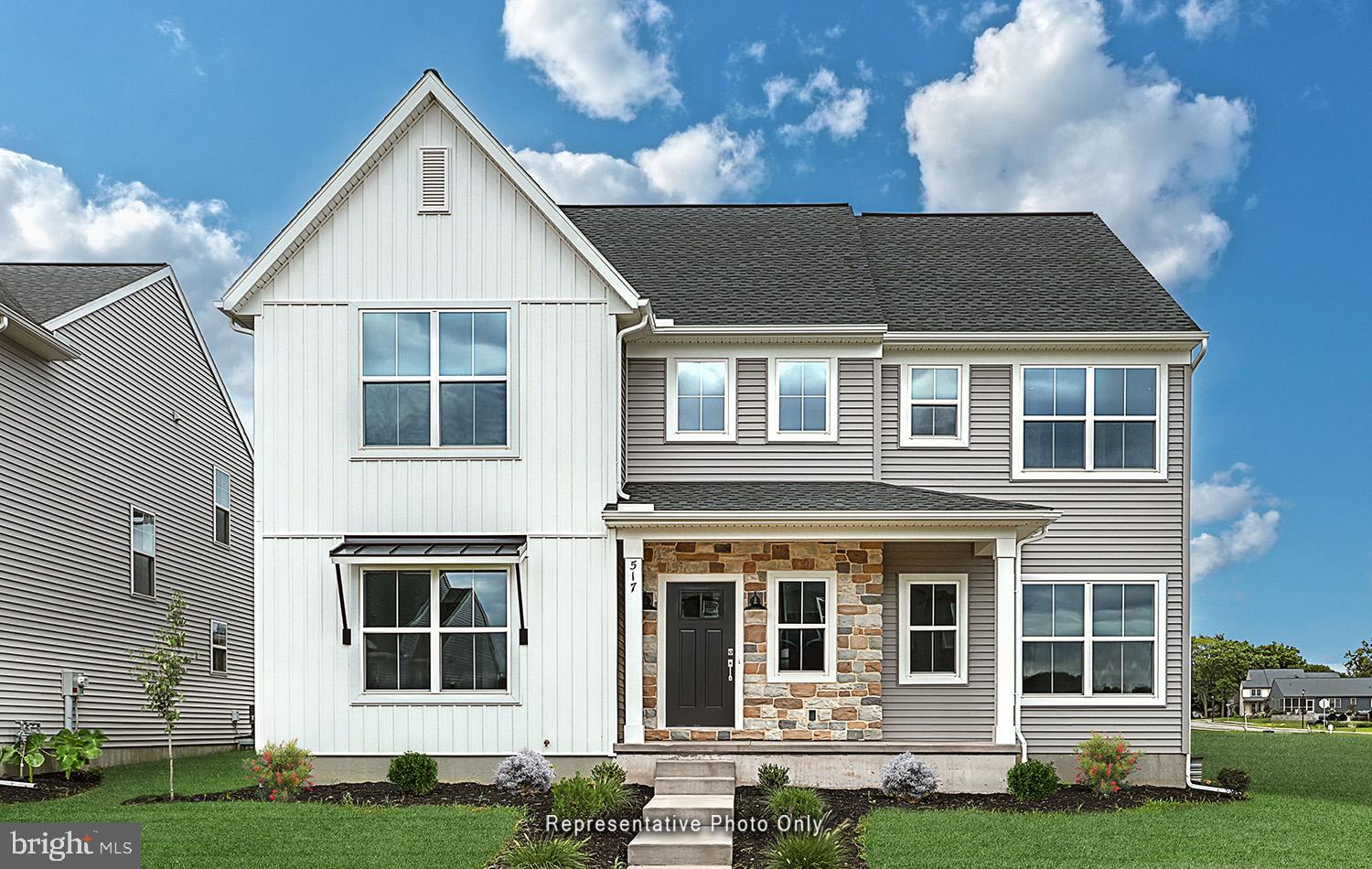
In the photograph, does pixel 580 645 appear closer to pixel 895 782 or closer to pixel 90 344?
pixel 895 782

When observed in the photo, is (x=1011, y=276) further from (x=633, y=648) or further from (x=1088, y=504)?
(x=633, y=648)

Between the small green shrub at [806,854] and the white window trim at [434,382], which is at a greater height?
the white window trim at [434,382]

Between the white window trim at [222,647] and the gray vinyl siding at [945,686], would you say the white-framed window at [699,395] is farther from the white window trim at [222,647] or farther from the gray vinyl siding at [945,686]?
the white window trim at [222,647]

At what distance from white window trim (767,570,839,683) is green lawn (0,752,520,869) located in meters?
4.69

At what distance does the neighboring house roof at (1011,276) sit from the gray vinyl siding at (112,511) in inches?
511

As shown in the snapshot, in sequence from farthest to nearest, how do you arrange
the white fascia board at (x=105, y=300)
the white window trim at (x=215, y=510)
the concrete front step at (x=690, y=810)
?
the white window trim at (x=215, y=510) < the white fascia board at (x=105, y=300) < the concrete front step at (x=690, y=810)

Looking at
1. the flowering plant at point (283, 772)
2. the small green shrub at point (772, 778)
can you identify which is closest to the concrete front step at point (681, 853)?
the small green shrub at point (772, 778)

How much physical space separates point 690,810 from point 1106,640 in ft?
24.3

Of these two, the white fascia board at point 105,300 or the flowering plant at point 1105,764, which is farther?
the white fascia board at point 105,300

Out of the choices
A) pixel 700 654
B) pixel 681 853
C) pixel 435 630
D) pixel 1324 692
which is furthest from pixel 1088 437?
pixel 1324 692

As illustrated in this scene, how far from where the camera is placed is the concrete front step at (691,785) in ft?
48.6

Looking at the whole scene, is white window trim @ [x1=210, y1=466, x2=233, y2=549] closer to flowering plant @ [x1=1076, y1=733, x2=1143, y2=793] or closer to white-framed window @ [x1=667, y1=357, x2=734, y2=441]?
white-framed window @ [x1=667, y1=357, x2=734, y2=441]

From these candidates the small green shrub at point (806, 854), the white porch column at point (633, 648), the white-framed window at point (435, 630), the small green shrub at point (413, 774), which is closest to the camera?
the small green shrub at point (806, 854)

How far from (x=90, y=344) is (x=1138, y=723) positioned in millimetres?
17380
